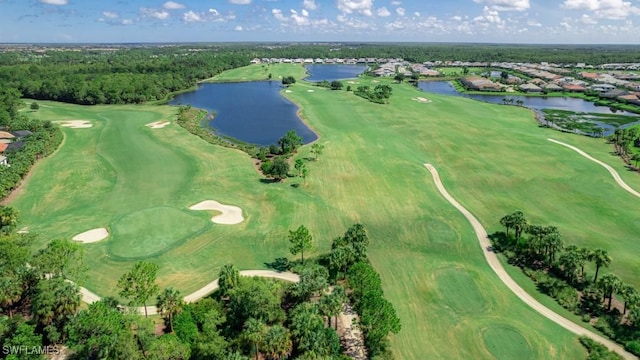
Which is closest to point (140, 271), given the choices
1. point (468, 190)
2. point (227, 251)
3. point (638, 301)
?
point (227, 251)

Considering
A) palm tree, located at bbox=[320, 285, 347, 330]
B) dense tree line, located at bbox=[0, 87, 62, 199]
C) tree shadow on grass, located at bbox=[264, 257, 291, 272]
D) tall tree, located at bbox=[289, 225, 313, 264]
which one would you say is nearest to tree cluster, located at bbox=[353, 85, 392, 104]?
dense tree line, located at bbox=[0, 87, 62, 199]

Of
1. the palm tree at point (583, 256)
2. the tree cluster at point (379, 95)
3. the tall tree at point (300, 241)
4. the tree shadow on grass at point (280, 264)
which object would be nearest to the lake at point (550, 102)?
the tree cluster at point (379, 95)

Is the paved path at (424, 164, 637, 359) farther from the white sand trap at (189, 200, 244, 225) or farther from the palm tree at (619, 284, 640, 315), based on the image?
the white sand trap at (189, 200, 244, 225)

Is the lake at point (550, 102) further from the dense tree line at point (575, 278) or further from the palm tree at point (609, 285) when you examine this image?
the palm tree at point (609, 285)

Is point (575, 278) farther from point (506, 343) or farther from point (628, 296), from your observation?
point (506, 343)

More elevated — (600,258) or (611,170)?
(611,170)

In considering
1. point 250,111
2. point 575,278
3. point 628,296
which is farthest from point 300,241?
point 250,111
